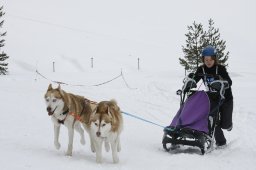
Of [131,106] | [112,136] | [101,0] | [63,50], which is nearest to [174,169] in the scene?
[112,136]

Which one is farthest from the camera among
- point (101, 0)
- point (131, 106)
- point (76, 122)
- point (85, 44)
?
point (101, 0)

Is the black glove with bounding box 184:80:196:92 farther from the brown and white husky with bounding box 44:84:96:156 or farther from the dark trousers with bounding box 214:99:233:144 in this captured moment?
the brown and white husky with bounding box 44:84:96:156

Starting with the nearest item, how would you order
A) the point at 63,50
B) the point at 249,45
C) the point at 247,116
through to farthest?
the point at 247,116, the point at 63,50, the point at 249,45

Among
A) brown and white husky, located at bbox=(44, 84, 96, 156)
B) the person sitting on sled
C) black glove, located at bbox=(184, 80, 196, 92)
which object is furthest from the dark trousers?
brown and white husky, located at bbox=(44, 84, 96, 156)

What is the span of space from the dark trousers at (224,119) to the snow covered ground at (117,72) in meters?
0.27

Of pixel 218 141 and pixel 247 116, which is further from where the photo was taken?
pixel 247 116

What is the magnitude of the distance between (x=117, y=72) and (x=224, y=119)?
26985 millimetres

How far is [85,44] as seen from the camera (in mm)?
66688

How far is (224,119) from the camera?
25.5 feet

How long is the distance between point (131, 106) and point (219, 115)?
20.3ft

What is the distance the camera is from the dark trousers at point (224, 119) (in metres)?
7.73

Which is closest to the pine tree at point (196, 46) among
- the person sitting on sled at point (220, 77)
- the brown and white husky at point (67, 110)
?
the person sitting on sled at point (220, 77)

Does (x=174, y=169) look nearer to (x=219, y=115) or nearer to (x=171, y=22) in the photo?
(x=219, y=115)

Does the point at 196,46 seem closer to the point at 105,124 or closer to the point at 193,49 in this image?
the point at 193,49
